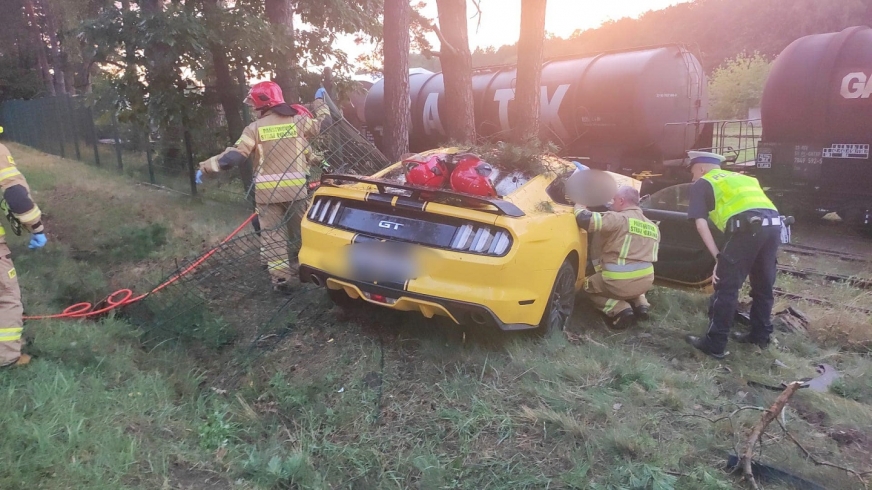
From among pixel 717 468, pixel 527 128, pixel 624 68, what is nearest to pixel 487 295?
pixel 717 468

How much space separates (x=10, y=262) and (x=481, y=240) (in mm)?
3136

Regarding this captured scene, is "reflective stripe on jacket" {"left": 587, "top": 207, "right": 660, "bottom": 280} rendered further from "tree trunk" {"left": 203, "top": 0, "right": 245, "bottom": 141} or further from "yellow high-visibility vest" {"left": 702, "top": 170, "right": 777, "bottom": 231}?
"tree trunk" {"left": 203, "top": 0, "right": 245, "bottom": 141}

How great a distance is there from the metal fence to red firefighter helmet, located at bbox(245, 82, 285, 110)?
1086 millimetres

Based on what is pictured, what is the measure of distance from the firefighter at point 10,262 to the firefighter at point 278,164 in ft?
4.55

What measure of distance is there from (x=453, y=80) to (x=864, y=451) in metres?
5.38

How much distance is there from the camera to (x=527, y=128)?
Answer: 7.00 m

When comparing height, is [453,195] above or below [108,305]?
above

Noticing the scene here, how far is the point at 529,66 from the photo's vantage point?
6953 mm

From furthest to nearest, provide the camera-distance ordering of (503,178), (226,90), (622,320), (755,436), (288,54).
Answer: (226,90) < (288,54) < (622,320) < (503,178) < (755,436)

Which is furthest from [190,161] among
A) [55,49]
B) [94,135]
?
[55,49]

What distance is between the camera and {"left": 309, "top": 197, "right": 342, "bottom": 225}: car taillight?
4.32m

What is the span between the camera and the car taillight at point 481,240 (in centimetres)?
370

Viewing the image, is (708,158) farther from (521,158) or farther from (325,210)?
(325,210)

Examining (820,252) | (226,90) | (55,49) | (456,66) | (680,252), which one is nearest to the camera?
(680,252)
